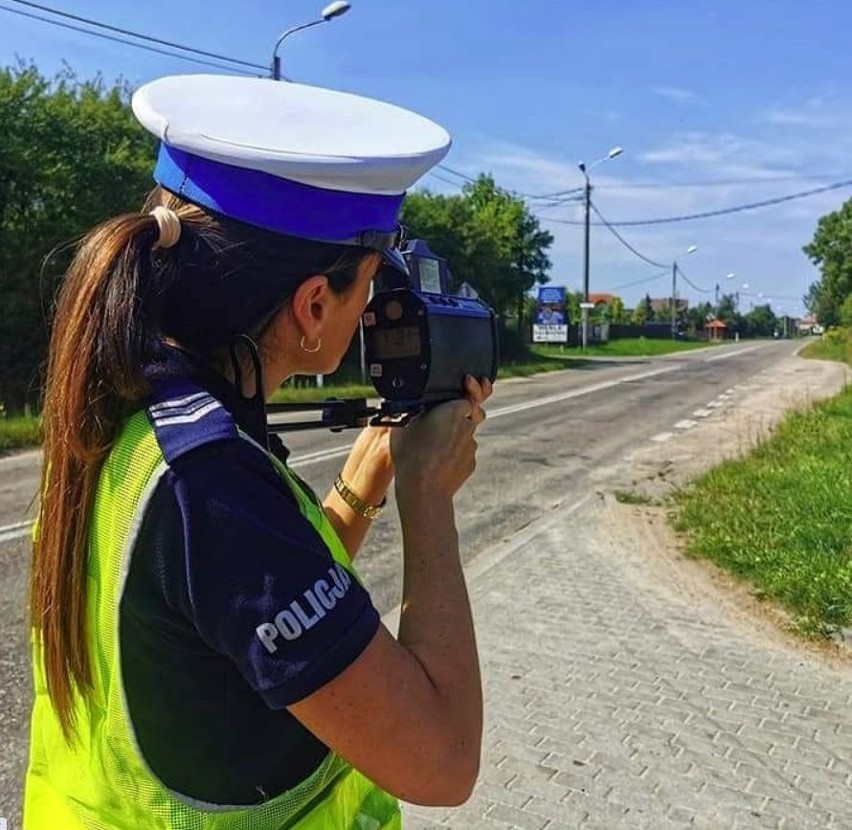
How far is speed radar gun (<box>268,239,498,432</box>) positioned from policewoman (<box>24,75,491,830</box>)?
5.3 inches

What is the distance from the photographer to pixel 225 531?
0.94 metres

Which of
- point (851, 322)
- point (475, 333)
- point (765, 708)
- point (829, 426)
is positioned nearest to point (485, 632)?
point (765, 708)

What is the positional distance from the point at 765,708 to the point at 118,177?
1829 cm

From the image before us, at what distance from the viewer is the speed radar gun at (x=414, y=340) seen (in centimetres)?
133

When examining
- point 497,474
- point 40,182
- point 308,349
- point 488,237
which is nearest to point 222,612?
point 308,349

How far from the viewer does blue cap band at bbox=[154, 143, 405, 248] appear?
1063mm

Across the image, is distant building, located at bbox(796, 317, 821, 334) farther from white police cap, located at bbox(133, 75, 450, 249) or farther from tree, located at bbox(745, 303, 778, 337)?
white police cap, located at bbox(133, 75, 450, 249)

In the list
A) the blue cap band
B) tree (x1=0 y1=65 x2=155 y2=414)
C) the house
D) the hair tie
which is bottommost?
the house

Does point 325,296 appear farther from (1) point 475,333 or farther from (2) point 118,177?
(2) point 118,177

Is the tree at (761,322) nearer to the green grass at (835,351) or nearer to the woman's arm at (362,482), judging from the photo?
the green grass at (835,351)

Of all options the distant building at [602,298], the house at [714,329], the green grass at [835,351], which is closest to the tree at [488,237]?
the green grass at [835,351]

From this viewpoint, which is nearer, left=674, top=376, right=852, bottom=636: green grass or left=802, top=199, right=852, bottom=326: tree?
left=674, top=376, right=852, bottom=636: green grass

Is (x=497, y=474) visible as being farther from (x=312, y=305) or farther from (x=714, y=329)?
(x=714, y=329)

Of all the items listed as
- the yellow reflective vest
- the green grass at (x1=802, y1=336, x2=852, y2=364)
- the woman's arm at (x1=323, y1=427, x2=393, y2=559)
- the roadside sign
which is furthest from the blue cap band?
the roadside sign
